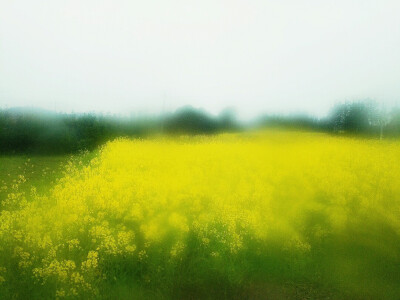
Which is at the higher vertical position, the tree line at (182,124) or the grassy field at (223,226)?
the tree line at (182,124)

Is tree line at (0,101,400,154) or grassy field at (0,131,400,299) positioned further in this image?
tree line at (0,101,400,154)

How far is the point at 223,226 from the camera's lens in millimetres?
5656

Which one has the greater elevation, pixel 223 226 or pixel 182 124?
pixel 182 124

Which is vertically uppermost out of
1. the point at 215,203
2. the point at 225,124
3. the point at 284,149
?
the point at 225,124

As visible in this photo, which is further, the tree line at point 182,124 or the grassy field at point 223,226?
the tree line at point 182,124

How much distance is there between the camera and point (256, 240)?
586 centimetres

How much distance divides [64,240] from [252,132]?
4697 mm

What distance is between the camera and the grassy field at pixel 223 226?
4.73 m

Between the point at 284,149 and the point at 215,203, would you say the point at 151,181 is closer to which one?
the point at 215,203

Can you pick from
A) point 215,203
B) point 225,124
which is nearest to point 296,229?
point 215,203

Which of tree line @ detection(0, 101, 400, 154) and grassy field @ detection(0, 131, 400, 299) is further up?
tree line @ detection(0, 101, 400, 154)

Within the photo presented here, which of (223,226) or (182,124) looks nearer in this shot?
(223,226)

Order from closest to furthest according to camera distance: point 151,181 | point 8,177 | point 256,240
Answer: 1. point 256,240
2. point 151,181
3. point 8,177

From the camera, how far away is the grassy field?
473 cm
